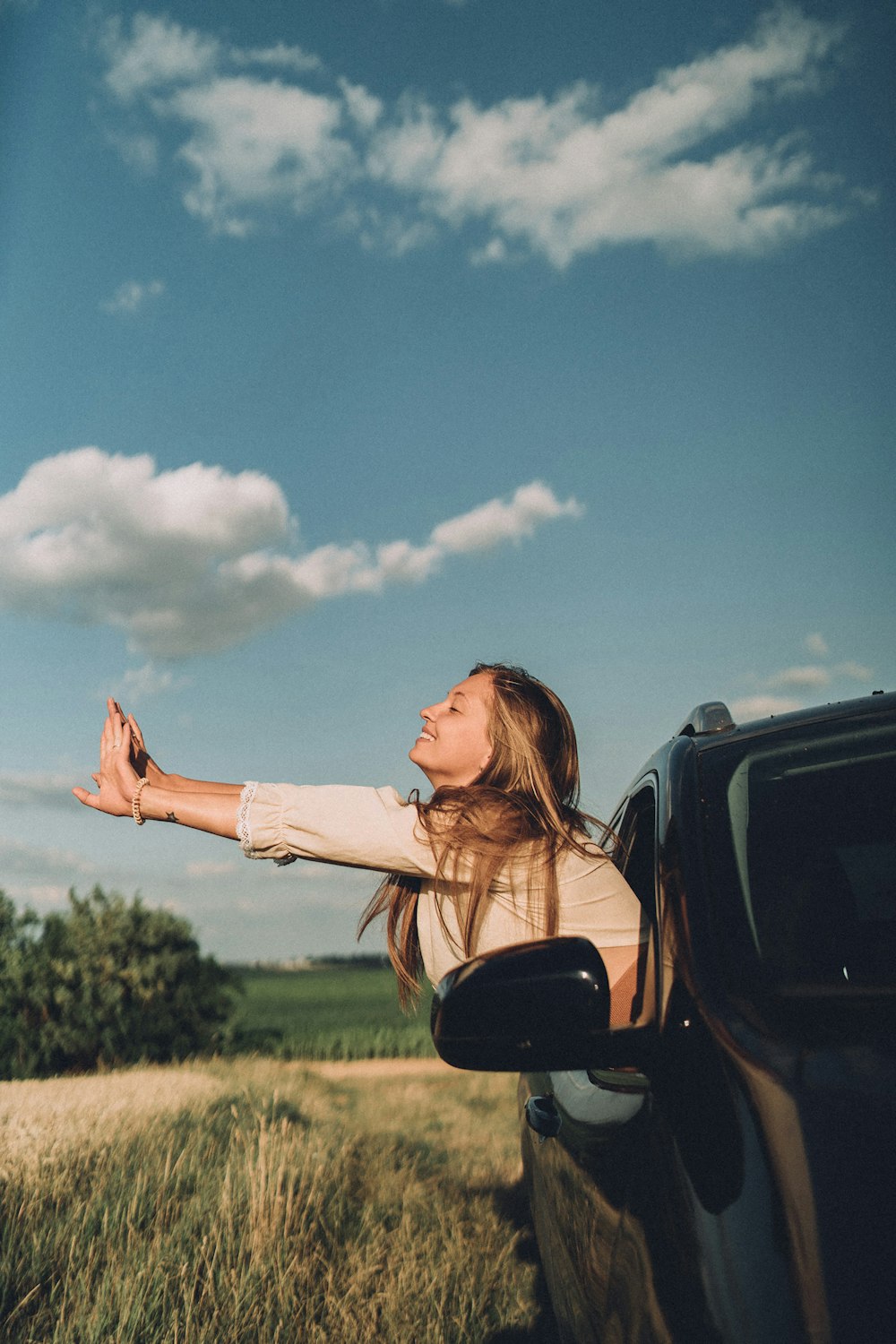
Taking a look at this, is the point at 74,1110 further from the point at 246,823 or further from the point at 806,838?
the point at 806,838

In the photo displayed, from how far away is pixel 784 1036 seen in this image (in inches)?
58.1

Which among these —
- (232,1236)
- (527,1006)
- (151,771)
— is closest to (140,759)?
(151,771)

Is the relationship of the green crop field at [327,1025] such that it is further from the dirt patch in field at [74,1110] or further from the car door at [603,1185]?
the car door at [603,1185]

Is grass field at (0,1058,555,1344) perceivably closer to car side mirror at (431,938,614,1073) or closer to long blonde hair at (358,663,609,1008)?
long blonde hair at (358,663,609,1008)

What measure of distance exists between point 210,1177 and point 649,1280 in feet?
12.7

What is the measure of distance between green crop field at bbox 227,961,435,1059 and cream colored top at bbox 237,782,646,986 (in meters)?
8.40

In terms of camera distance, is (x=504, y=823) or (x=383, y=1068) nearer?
(x=504, y=823)

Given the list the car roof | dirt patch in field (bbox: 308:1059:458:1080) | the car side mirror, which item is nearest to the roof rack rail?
the car roof

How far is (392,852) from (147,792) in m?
0.54

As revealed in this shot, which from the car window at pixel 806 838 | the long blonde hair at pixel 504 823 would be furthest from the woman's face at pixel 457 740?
the car window at pixel 806 838

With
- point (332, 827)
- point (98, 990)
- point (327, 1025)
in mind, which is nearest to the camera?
point (332, 827)

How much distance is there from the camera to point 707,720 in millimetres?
2533

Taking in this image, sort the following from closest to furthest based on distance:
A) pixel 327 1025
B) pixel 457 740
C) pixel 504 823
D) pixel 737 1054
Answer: pixel 737 1054 < pixel 504 823 < pixel 457 740 < pixel 327 1025

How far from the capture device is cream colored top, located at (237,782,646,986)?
6.44ft
